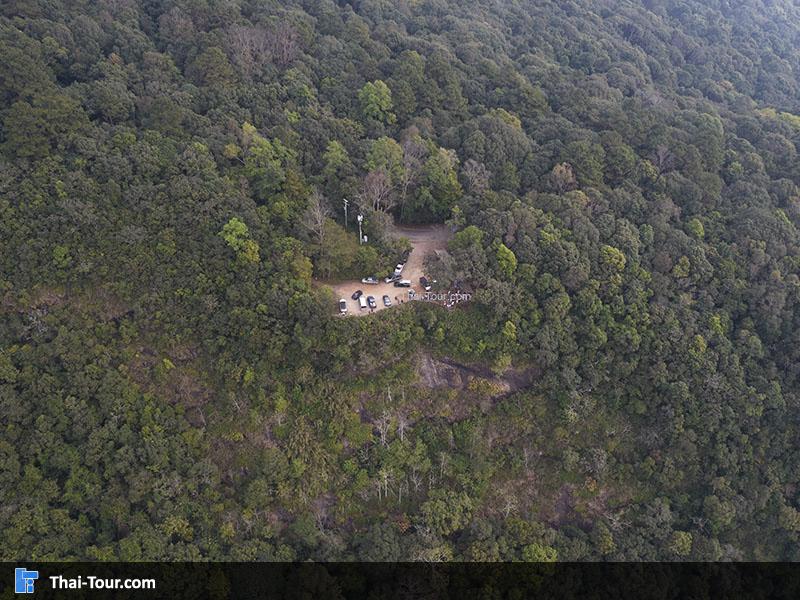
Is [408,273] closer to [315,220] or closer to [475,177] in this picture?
[315,220]

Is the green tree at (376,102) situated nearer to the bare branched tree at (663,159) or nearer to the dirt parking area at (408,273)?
the dirt parking area at (408,273)

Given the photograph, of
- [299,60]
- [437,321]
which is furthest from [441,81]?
[437,321]

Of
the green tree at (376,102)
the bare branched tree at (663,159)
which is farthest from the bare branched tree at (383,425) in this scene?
the bare branched tree at (663,159)

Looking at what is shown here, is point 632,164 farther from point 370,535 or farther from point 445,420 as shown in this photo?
point 370,535

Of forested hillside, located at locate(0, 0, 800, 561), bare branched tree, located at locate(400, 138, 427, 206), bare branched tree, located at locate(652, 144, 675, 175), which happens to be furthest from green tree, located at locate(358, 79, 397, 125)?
bare branched tree, located at locate(652, 144, 675, 175)

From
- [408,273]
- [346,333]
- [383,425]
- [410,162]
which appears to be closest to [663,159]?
[410,162]

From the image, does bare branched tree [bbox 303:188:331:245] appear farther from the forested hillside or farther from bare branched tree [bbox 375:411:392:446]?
bare branched tree [bbox 375:411:392:446]
